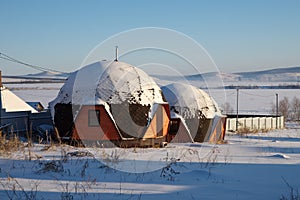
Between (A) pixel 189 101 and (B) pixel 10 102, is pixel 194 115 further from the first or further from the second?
(B) pixel 10 102

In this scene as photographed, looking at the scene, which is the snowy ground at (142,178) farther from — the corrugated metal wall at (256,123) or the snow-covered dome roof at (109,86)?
the corrugated metal wall at (256,123)

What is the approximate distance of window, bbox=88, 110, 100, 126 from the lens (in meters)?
16.5

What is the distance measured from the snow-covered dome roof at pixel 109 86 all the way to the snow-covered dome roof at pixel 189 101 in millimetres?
4669

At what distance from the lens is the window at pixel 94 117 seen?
54.1 ft

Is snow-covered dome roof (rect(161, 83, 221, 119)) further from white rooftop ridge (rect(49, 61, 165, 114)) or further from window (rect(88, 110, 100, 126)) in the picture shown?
window (rect(88, 110, 100, 126))

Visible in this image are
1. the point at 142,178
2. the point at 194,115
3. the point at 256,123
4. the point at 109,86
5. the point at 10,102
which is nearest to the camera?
the point at 142,178

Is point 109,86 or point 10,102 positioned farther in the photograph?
point 10,102

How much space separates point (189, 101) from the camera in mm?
23609

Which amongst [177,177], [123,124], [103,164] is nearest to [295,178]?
[177,177]

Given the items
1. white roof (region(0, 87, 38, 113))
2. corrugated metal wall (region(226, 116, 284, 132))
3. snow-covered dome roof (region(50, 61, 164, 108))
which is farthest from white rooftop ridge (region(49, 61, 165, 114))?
corrugated metal wall (region(226, 116, 284, 132))

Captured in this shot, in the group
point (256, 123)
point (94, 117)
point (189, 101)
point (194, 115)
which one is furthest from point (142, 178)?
point (256, 123)

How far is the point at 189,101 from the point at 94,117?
8447 millimetres

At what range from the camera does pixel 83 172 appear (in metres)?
7.79

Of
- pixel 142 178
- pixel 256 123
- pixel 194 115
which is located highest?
pixel 194 115
